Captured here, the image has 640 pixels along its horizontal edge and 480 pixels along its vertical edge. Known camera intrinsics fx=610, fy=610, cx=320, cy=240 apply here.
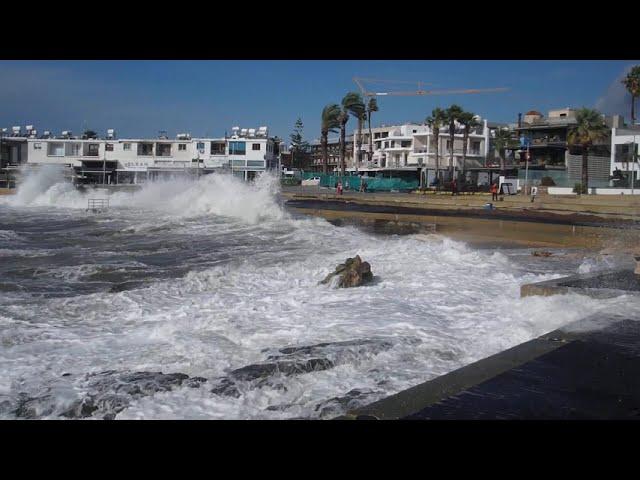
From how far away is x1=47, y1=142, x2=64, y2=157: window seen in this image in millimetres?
73125

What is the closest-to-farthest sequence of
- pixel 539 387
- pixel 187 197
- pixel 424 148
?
pixel 539 387, pixel 187 197, pixel 424 148

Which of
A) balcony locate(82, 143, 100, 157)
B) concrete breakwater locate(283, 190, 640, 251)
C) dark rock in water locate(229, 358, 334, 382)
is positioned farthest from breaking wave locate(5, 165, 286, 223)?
balcony locate(82, 143, 100, 157)

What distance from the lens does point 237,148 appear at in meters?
69.0

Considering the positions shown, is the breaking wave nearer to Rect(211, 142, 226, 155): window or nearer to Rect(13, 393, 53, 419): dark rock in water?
Rect(13, 393, 53, 419): dark rock in water

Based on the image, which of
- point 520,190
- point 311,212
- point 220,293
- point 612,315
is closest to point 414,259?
point 220,293

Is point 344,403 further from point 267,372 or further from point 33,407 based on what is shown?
point 33,407

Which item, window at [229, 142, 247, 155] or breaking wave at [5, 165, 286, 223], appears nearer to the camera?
breaking wave at [5, 165, 286, 223]

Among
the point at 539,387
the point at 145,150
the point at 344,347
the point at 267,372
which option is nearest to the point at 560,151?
the point at 145,150

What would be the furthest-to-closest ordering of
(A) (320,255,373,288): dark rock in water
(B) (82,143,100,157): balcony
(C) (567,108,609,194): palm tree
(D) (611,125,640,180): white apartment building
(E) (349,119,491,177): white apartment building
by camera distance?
(E) (349,119,491,177): white apartment building → (B) (82,143,100,157): balcony → (C) (567,108,609,194): palm tree → (D) (611,125,640,180): white apartment building → (A) (320,255,373,288): dark rock in water

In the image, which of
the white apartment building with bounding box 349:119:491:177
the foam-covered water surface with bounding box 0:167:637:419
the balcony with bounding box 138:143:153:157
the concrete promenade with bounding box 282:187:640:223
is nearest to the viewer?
the foam-covered water surface with bounding box 0:167:637:419

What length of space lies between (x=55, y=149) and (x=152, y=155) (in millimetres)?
12367

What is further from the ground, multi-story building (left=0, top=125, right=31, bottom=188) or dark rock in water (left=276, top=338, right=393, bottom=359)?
multi-story building (left=0, top=125, right=31, bottom=188)

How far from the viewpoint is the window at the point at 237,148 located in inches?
2714
